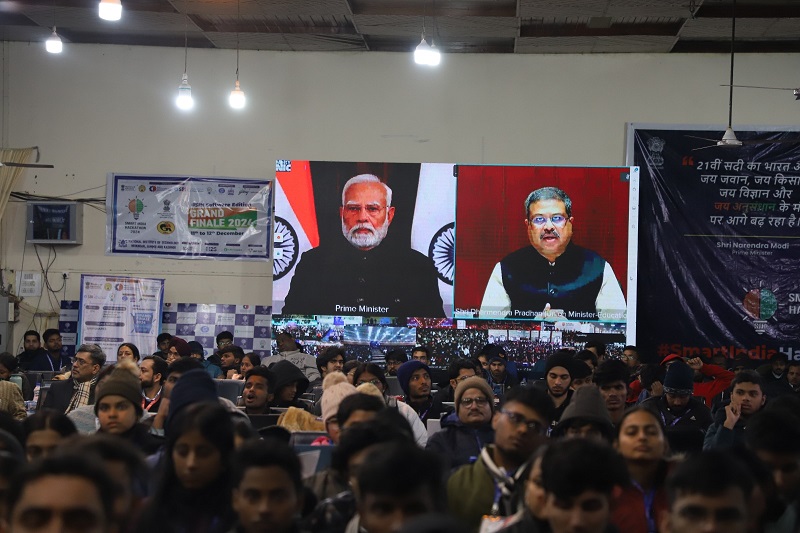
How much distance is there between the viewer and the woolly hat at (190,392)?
4773 millimetres

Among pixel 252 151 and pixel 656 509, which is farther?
pixel 252 151

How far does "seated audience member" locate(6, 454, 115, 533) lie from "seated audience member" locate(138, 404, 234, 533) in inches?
31.2

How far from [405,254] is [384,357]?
4.27ft

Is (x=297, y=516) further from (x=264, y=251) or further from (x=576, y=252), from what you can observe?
(x=264, y=251)

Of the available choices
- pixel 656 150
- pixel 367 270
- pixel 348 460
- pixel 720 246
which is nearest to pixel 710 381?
pixel 720 246

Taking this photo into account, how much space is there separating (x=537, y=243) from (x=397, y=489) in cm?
1021

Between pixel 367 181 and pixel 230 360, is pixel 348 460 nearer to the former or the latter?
pixel 230 360

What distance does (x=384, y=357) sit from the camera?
1297 centimetres

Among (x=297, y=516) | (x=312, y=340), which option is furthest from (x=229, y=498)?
(x=312, y=340)

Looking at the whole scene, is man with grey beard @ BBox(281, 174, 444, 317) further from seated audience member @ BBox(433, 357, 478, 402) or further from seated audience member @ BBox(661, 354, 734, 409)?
seated audience member @ BBox(433, 357, 478, 402)

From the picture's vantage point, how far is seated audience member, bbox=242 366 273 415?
748 centimetres

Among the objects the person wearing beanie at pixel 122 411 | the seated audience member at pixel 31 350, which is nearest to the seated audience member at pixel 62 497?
the person wearing beanie at pixel 122 411

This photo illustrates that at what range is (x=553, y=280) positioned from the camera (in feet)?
42.5

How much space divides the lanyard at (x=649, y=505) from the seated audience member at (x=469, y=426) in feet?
4.61
